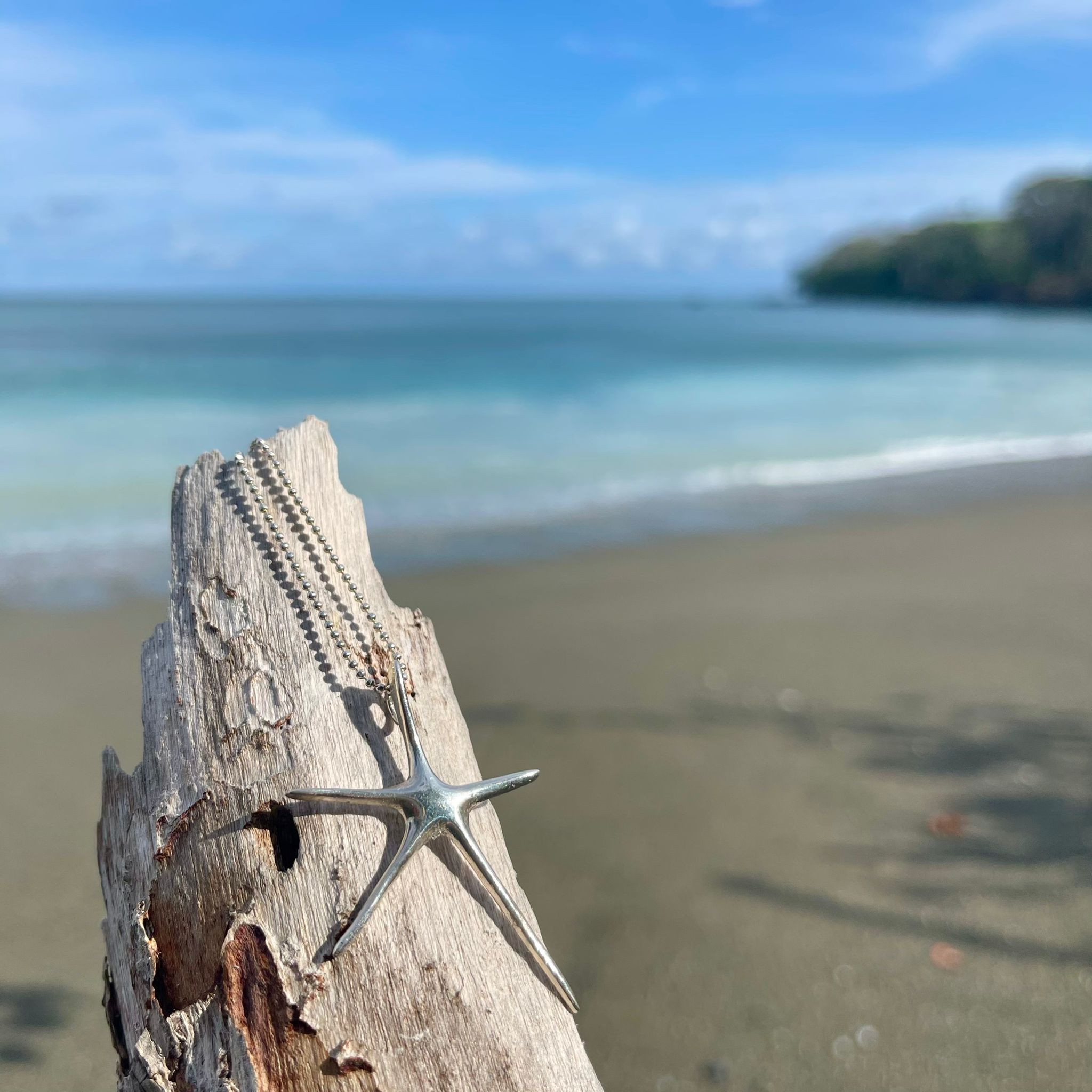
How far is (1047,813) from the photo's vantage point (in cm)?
362

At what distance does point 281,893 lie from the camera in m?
1.52

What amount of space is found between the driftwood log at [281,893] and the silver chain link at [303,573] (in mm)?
26

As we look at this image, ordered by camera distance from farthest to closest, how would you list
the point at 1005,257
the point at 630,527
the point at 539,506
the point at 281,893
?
1. the point at 1005,257
2. the point at 539,506
3. the point at 630,527
4. the point at 281,893

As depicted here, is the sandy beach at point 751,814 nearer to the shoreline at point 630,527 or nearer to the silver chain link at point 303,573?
the shoreline at point 630,527

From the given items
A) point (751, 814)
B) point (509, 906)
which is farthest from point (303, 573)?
point (751, 814)

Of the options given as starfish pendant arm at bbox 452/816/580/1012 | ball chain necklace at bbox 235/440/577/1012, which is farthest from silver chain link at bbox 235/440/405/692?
starfish pendant arm at bbox 452/816/580/1012

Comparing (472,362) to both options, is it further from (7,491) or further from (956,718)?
(956,718)

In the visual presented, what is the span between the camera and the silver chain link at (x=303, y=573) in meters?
1.80

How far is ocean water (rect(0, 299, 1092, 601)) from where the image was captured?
8422 mm

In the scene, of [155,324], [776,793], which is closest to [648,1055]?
[776,793]

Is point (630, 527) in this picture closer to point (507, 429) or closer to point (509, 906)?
point (509, 906)

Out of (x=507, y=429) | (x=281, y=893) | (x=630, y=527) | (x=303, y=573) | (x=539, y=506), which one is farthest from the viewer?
(x=507, y=429)

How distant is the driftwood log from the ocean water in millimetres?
5111

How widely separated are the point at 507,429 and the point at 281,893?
1391cm
